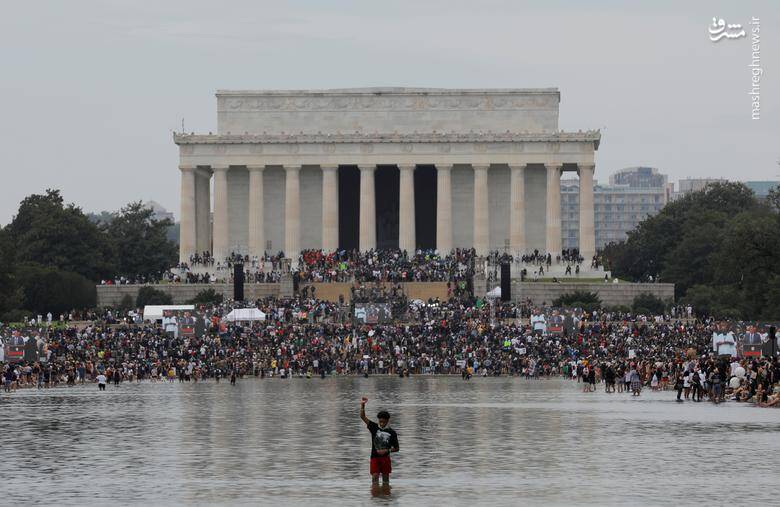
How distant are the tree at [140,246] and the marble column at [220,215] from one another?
55.1 feet

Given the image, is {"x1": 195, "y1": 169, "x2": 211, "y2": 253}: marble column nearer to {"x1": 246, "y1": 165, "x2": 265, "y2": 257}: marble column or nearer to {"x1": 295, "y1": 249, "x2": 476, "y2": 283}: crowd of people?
{"x1": 246, "y1": 165, "x2": 265, "y2": 257}: marble column

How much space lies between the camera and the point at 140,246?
557ft

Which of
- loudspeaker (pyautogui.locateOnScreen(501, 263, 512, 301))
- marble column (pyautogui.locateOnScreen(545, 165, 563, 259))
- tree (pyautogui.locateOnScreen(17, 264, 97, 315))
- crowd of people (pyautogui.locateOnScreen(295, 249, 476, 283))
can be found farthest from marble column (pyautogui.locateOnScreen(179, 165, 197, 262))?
loudspeaker (pyautogui.locateOnScreen(501, 263, 512, 301))

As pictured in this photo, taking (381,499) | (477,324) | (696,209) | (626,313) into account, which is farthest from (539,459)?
(696,209)

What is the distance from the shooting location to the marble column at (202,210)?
147750mm

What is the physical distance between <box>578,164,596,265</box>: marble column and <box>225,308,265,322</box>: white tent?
43.4m

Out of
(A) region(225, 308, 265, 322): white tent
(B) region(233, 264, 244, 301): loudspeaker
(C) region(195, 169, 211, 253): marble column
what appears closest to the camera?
(A) region(225, 308, 265, 322): white tent

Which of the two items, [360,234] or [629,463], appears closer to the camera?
[629,463]

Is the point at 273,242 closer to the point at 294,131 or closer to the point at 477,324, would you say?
the point at 294,131

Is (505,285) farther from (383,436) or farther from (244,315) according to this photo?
(383,436)

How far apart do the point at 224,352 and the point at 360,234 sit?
49.8 m

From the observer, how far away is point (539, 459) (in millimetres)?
39812

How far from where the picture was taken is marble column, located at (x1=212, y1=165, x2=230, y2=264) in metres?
146

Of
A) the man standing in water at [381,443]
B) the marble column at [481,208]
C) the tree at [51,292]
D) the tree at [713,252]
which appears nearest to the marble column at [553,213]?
the marble column at [481,208]
